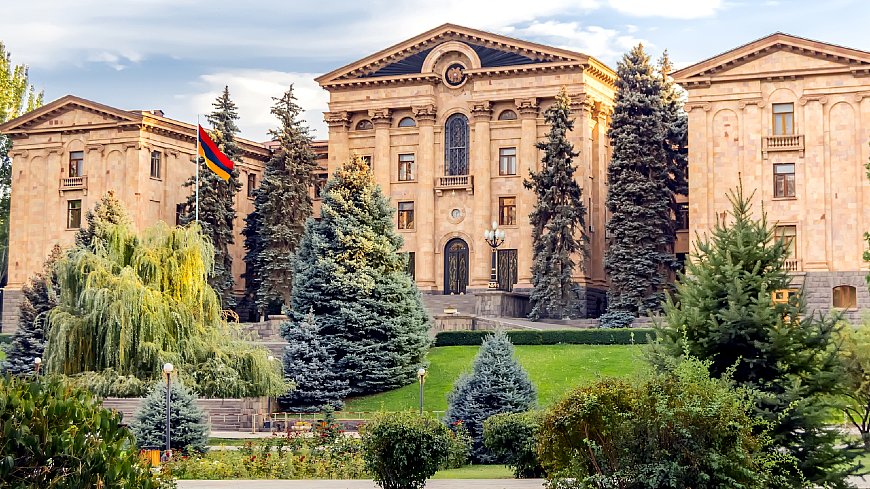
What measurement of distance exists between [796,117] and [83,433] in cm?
4499

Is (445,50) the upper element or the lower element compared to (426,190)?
upper

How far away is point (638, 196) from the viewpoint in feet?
168

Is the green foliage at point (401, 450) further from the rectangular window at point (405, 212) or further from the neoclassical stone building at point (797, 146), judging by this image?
the rectangular window at point (405, 212)

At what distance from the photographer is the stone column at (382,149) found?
59219 millimetres

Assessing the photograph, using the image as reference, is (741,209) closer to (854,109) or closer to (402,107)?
(854,109)

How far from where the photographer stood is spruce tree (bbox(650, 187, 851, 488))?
15.1 m

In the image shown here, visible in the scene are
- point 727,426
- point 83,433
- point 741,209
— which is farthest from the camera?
point 741,209

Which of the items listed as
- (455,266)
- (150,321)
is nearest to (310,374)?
(150,321)

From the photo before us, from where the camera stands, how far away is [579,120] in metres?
55.5

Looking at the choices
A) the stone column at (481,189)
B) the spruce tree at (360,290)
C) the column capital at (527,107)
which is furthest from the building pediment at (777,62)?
the spruce tree at (360,290)

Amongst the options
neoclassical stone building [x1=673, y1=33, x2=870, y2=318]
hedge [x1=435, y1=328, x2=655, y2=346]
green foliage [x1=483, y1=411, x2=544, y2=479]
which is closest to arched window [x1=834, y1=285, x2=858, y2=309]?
neoclassical stone building [x1=673, y1=33, x2=870, y2=318]

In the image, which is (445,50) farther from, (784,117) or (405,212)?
(784,117)

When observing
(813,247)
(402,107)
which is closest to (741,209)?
(813,247)

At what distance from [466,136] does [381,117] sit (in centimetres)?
482
